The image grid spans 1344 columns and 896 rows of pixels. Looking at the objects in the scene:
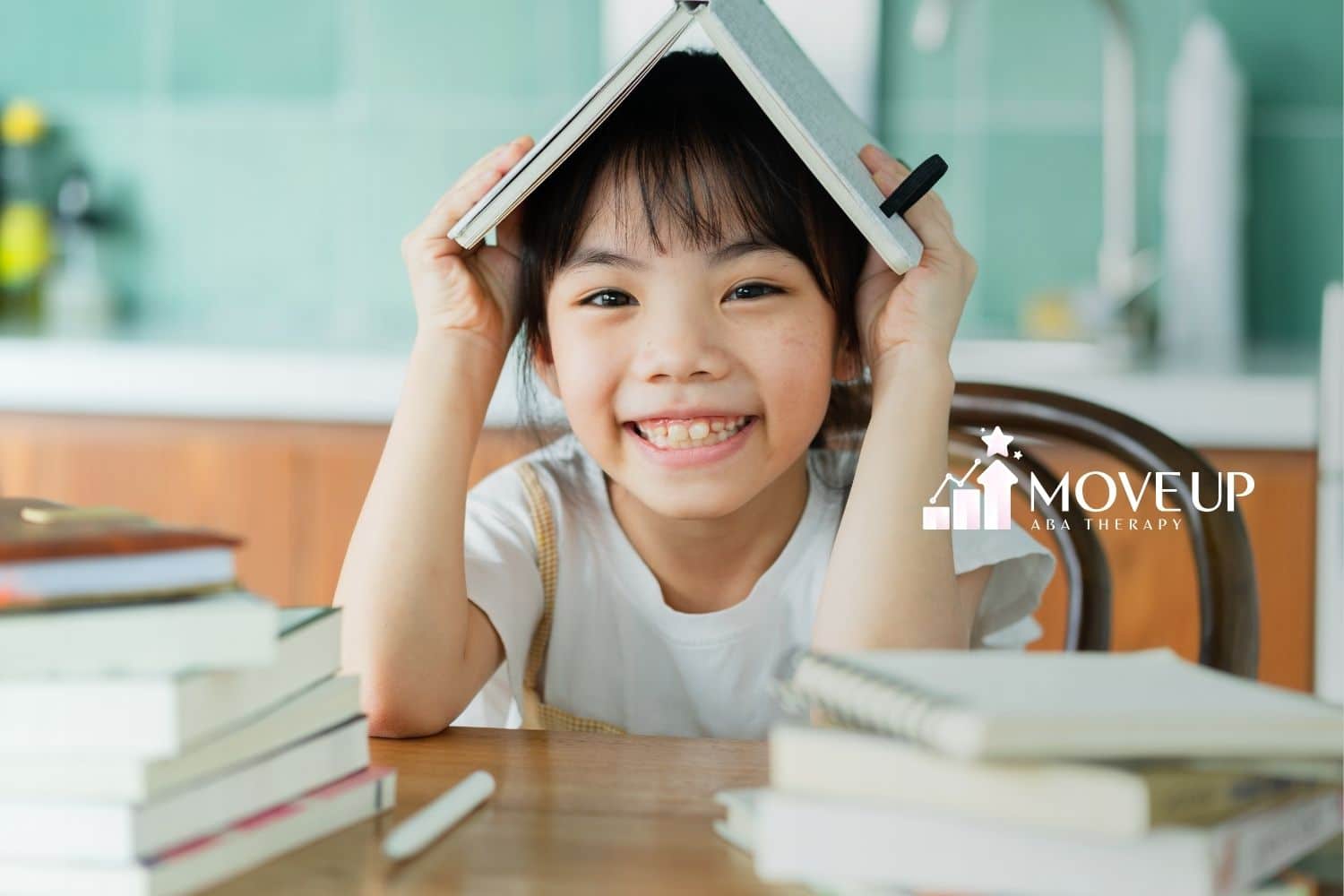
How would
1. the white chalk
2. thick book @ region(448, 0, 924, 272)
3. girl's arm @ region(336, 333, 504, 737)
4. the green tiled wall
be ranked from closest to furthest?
the white chalk, thick book @ region(448, 0, 924, 272), girl's arm @ region(336, 333, 504, 737), the green tiled wall

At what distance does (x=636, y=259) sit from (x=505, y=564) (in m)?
0.25

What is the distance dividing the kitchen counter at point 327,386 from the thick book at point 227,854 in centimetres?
125

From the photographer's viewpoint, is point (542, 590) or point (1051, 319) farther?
point (1051, 319)

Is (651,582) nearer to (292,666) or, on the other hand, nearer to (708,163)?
(708,163)

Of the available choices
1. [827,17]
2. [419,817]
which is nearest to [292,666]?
[419,817]

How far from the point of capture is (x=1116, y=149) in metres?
2.49

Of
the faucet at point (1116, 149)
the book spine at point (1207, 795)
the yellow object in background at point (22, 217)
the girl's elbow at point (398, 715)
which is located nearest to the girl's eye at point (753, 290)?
the girl's elbow at point (398, 715)

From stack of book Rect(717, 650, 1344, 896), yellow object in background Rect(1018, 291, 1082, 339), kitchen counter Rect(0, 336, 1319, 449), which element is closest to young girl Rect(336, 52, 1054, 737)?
stack of book Rect(717, 650, 1344, 896)

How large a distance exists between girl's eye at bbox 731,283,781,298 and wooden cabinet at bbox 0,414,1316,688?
0.90 metres

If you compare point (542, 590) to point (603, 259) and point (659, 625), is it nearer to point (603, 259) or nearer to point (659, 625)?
point (659, 625)

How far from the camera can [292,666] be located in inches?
23.9

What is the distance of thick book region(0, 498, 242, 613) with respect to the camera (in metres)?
0.54

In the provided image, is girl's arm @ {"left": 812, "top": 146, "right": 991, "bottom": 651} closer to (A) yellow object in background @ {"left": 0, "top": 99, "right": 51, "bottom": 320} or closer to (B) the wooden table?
(B) the wooden table

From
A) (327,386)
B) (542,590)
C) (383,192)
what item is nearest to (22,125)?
(383,192)
